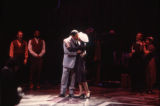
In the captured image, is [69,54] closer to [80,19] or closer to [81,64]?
[81,64]

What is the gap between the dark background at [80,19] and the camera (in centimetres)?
1117

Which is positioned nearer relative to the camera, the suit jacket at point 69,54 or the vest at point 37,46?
the suit jacket at point 69,54

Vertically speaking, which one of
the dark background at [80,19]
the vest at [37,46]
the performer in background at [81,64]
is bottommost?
the performer in background at [81,64]

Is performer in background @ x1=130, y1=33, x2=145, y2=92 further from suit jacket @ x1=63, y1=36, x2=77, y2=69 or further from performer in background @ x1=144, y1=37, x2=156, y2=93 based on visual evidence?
suit jacket @ x1=63, y1=36, x2=77, y2=69

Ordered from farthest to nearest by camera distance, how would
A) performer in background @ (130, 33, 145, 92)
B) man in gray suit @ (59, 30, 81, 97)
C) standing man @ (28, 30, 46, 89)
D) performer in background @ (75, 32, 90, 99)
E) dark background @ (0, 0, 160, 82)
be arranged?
dark background @ (0, 0, 160, 82) < standing man @ (28, 30, 46, 89) < performer in background @ (130, 33, 145, 92) < performer in background @ (75, 32, 90, 99) < man in gray suit @ (59, 30, 81, 97)

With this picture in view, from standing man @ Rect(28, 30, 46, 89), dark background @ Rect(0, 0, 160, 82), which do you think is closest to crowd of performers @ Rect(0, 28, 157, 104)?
standing man @ Rect(28, 30, 46, 89)

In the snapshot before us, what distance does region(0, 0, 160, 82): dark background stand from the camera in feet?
A: 36.7

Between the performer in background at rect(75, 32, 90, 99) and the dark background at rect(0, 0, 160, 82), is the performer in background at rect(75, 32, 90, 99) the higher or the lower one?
the lower one

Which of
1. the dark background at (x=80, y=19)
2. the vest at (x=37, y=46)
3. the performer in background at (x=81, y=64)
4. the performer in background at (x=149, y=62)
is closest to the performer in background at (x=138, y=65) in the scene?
the performer in background at (x=149, y=62)

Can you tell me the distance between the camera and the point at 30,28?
430 inches

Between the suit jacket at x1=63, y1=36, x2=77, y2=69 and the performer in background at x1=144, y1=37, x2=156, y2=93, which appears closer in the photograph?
the suit jacket at x1=63, y1=36, x2=77, y2=69

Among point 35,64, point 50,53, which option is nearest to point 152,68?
point 35,64

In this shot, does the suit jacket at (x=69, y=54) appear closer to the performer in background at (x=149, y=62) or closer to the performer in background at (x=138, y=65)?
the performer in background at (x=138, y=65)

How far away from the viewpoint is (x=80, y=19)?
1235 cm
